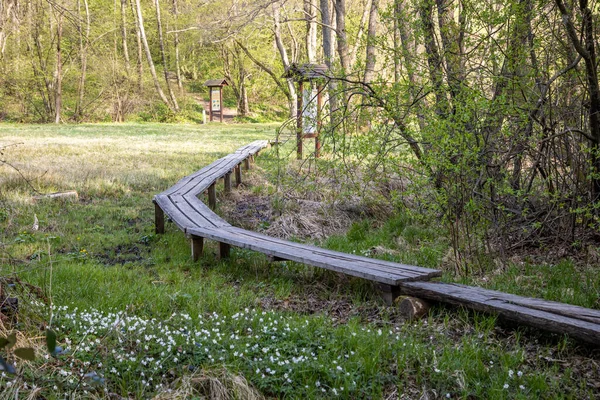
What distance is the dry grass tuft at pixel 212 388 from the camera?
3006 mm

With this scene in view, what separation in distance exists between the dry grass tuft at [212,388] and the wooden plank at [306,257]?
1584mm

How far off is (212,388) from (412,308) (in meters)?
1.66

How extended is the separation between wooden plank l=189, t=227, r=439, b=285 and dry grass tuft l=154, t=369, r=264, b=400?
1584 mm

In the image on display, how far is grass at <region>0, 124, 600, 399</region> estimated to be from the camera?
3113 millimetres

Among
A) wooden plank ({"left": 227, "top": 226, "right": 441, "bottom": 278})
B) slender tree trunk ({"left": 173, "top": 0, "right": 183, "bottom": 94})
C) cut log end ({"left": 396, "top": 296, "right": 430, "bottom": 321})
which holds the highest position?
slender tree trunk ({"left": 173, "top": 0, "right": 183, "bottom": 94})

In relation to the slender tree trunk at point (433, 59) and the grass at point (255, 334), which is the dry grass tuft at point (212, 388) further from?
the slender tree trunk at point (433, 59)

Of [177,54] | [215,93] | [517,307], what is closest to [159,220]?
[517,307]

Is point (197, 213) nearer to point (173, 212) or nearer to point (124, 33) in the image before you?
point (173, 212)

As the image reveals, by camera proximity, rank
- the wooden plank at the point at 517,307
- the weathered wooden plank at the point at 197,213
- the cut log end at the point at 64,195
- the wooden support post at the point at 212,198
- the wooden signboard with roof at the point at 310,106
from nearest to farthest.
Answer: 1. the wooden plank at the point at 517,307
2. the wooden signboard with roof at the point at 310,106
3. the weathered wooden plank at the point at 197,213
4. the cut log end at the point at 64,195
5. the wooden support post at the point at 212,198

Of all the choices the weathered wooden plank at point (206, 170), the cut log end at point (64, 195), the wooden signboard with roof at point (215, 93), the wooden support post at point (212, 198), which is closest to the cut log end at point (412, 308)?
the weathered wooden plank at point (206, 170)

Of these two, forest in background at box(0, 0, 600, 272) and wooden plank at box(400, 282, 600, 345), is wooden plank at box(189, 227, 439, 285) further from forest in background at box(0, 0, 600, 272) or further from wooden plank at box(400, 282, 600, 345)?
forest in background at box(0, 0, 600, 272)

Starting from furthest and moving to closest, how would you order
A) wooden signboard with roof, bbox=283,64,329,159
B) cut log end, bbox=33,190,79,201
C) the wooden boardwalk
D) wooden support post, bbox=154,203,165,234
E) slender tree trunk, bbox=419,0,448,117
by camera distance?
1. cut log end, bbox=33,190,79,201
2. wooden support post, bbox=154,203,165,234
3. wooden signboard with roof, bbox=283,64,329,159
4. slender tree trunk, bbox=419,0,448,117
5. the wooden boardwalk

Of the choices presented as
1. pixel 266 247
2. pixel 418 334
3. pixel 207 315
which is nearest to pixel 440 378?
pixel 418 334

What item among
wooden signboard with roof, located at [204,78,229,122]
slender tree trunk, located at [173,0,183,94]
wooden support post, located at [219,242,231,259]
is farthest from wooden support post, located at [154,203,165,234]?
slender tree trunk, located at [173,0,183,94]
